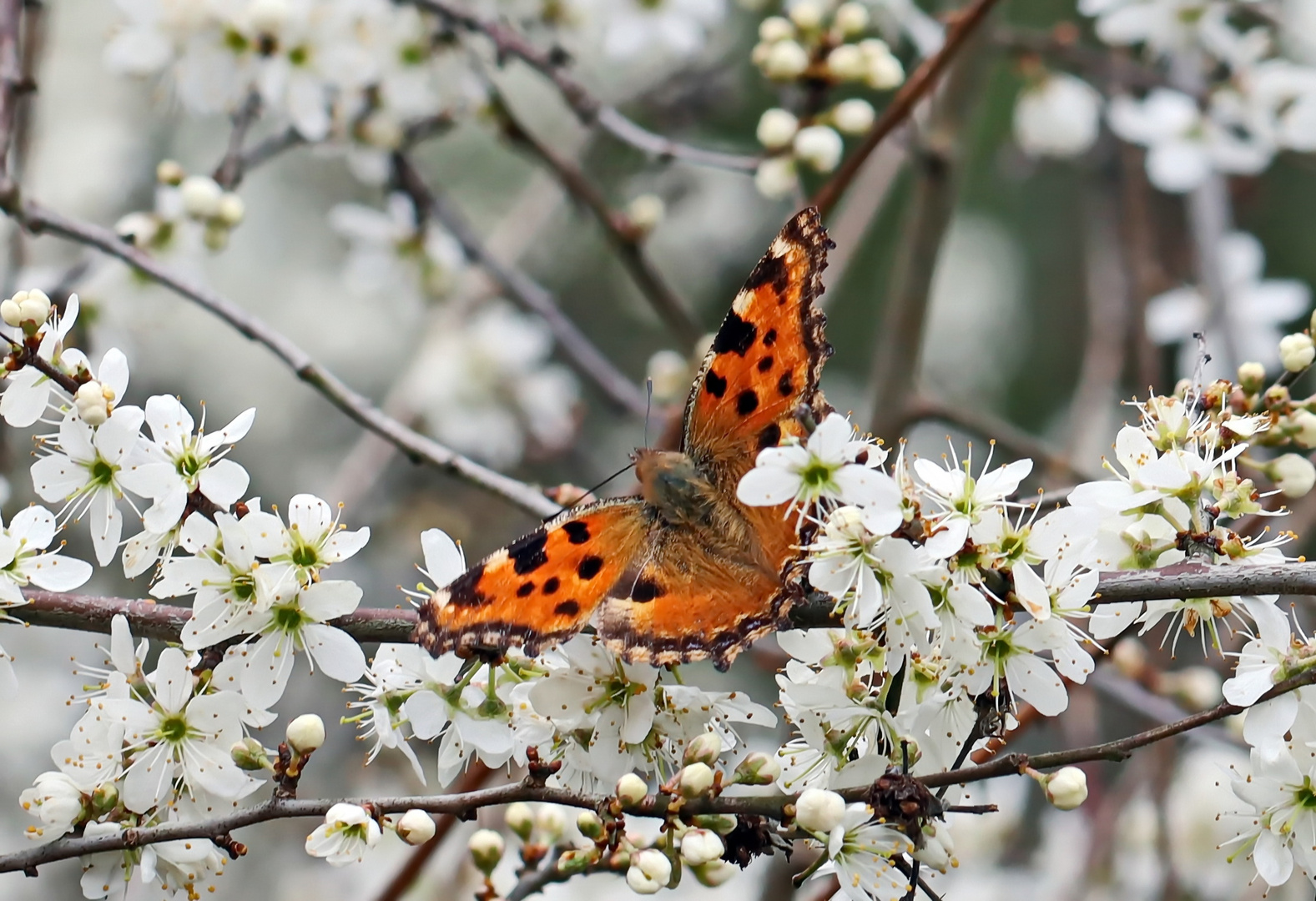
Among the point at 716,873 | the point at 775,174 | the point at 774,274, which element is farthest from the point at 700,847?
the point at 775,174

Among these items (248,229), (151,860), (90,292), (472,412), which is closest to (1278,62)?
(472,412)

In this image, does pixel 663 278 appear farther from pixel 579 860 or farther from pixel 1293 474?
pixel 579 860

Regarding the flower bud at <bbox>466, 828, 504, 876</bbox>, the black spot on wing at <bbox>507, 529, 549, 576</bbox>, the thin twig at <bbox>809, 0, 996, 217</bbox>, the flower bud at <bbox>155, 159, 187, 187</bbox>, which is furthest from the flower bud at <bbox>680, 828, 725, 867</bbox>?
the flower bud at <bbox>155, 159, 187, 187</bbox>

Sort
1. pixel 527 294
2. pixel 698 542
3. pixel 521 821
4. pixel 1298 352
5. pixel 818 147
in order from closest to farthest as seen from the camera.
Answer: pixel 1298 352
pixel 698 542
pixel 521 821
pixel 818 147
pixel 527 294

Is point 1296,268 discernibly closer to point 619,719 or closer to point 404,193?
point 404,193

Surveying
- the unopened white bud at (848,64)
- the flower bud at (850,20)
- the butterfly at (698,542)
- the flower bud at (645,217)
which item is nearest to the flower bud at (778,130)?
the unopened white bud at (848,64)
